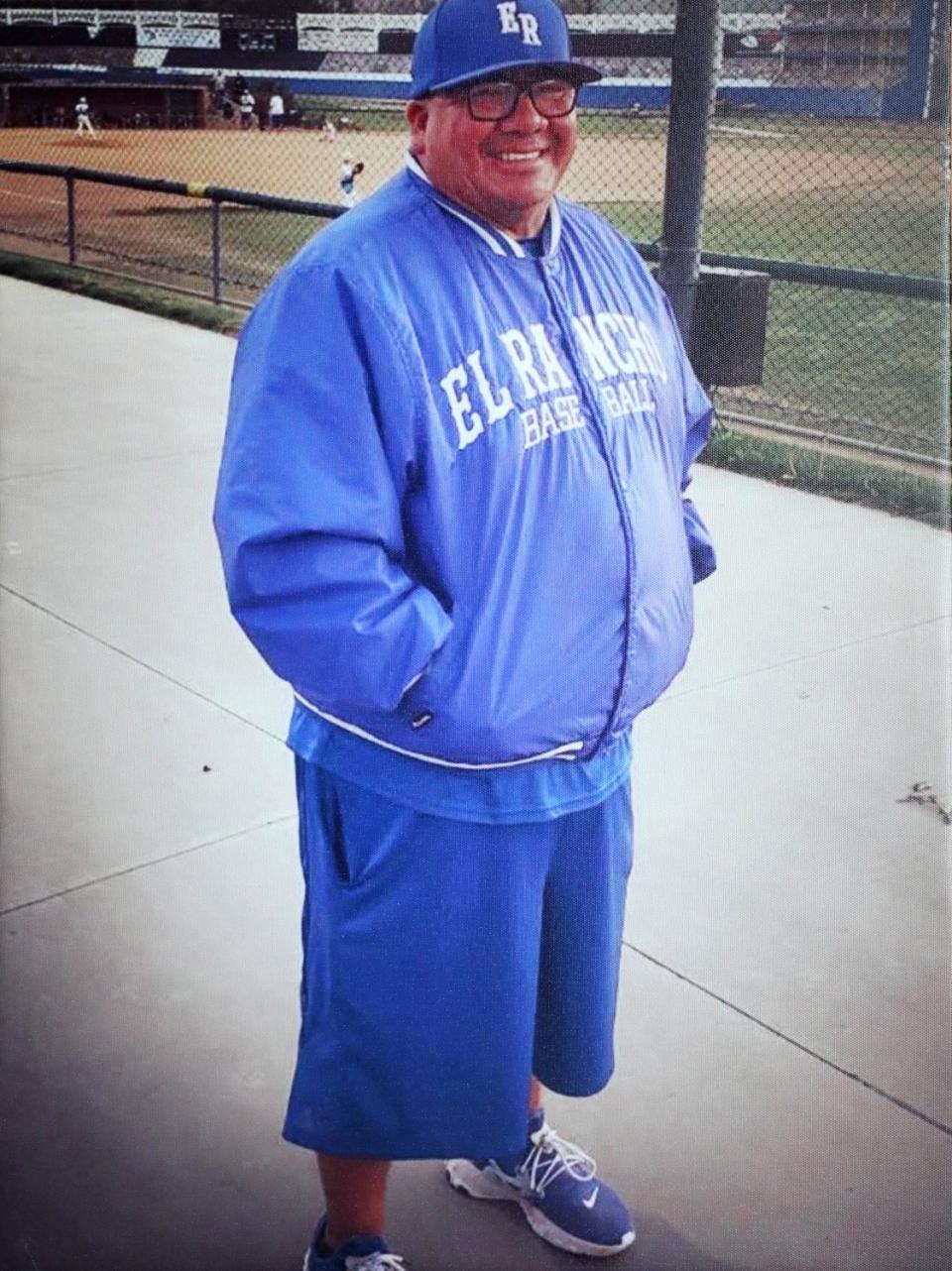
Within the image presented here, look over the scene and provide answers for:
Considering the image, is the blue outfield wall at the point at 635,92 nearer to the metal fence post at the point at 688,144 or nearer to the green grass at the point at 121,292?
the metal fence post at the point at 688,144

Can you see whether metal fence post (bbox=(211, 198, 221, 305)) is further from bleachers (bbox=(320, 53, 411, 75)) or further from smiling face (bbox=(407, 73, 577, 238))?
bleachers (bbox=(320, 53, 411, 75))

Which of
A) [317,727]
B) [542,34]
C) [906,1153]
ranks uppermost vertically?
[542,34]

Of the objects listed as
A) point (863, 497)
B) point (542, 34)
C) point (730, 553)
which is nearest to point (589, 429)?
point (542, 34)

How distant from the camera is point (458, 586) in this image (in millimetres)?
1869

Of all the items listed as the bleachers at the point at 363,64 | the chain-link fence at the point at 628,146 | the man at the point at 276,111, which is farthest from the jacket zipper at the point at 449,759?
the man at the point at 276,111

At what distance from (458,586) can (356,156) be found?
102ft

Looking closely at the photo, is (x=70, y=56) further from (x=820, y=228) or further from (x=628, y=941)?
(x=628, y=941)

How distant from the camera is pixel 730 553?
18.2 feet

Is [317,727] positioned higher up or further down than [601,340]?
further down

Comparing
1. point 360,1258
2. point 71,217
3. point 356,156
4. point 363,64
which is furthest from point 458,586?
point 356,156

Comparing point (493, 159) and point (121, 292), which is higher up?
point (493, 159)

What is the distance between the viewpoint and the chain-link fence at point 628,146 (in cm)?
803

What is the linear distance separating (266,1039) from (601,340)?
1.50 meters

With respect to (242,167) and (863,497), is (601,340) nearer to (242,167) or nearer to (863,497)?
(863,497)
